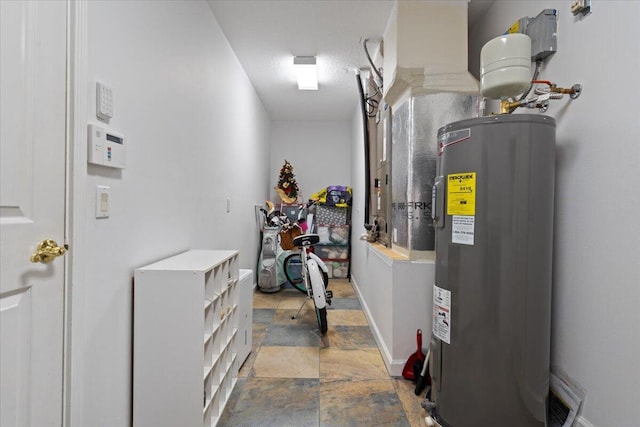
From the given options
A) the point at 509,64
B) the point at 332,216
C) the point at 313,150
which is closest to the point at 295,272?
the point at 332,216

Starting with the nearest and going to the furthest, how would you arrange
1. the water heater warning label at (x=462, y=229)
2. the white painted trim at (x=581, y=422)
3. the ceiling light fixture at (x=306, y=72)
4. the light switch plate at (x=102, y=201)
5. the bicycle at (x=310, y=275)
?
the light switch plate at (x=102, y=201), the white painted trim at (x=581, y=422), the water heater warning label at (x=462, y=229), the bicycle at (x=310, y=275), the ceiling light fixture at (x=306, y=72)

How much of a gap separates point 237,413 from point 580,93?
233 cm

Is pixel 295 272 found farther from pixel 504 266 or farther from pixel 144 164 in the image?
pixel 504 266

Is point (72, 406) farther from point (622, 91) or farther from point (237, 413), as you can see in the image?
point (622, 91)

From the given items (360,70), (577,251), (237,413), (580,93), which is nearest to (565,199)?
(577,251)

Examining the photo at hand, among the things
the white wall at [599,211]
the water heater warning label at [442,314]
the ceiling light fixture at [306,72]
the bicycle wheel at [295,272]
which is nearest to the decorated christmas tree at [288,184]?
the bicycle wheel at [295,272]

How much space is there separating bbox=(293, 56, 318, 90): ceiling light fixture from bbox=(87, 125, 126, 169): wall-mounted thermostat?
227cm

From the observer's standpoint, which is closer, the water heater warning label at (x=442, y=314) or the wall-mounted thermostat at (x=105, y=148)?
the wall-mounted thermostat at (x=105, y=148)

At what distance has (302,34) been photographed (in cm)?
261

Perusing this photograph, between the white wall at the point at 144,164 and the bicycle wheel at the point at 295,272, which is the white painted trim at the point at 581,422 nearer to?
the white wall at the point at 144,164

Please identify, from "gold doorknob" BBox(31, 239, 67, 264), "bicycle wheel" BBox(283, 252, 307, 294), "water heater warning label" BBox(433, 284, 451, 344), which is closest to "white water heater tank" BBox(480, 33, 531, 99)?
"water heater warning label" BBox(433, 284, 451, 344)

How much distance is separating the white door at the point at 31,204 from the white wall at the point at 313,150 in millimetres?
4500

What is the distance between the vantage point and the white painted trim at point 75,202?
1.00 meters

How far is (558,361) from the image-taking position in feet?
4.79
